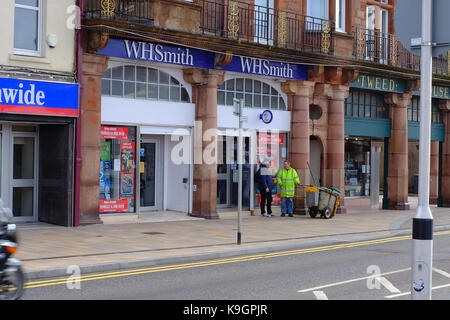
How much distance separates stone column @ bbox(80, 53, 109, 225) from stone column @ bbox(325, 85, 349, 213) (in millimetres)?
9315

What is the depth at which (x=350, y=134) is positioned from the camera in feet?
82.3

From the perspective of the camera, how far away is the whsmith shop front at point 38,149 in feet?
53.3

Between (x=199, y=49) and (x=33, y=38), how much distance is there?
4.89 m

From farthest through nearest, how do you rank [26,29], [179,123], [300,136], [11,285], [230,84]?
[300,136], [230,84], [179,123], [26,29], [11,285]

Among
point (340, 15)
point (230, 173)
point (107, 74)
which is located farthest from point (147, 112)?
point (340, 15)

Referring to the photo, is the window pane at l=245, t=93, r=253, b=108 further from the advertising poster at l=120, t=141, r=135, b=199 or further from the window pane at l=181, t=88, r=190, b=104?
the advertising poster at l=120, t=141, r=135, b=199

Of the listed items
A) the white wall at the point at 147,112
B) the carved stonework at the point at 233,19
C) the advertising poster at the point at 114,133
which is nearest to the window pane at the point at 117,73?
the white wall at the point at 147,112

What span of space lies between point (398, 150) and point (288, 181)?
22.2 feet

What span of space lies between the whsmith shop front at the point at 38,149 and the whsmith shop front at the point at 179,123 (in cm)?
134

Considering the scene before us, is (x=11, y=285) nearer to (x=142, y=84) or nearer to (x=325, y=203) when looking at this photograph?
(x=142, y=84)

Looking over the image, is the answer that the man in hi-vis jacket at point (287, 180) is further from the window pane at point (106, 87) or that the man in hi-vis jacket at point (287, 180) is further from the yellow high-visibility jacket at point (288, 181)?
the window pane at point (106, 87)

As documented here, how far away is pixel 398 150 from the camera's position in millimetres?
26594

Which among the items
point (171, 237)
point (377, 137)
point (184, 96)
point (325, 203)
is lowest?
point (171, 237)

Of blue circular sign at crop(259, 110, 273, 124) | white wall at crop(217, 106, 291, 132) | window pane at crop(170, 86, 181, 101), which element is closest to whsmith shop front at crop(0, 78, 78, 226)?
window pane at crop(170, 86, 181, 101)
